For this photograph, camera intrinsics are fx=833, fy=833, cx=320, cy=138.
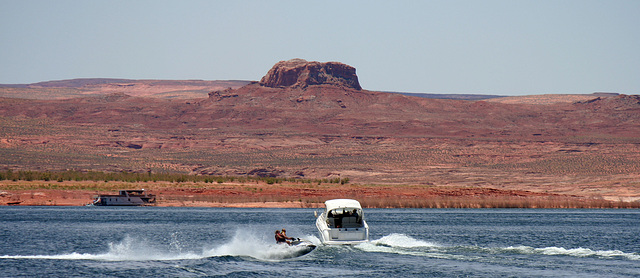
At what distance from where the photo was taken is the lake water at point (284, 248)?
38188 millimetres

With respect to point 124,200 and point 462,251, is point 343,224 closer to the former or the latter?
point 462,251

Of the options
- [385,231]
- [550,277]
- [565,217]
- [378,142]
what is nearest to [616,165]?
[378,142]

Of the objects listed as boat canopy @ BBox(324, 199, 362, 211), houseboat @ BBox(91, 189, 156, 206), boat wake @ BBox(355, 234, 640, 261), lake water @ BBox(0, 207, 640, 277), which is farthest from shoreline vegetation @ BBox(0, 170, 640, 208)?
boat canopy @ BBox(324, 199, 362, 211)

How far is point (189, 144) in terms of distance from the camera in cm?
19138

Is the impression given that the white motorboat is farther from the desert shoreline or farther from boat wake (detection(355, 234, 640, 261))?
the desert shoreline

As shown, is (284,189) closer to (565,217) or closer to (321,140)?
(565,217)

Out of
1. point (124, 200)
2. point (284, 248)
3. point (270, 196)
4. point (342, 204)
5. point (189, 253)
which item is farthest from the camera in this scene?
point (270, 196)

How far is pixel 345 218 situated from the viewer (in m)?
45.9

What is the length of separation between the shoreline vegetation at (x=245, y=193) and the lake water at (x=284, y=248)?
17.9m

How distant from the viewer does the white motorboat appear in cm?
4456

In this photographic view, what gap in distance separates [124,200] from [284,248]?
53.8 metres

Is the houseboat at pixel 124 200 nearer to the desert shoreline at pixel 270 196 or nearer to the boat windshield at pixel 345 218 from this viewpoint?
the desert shoreline at pixel 270 196

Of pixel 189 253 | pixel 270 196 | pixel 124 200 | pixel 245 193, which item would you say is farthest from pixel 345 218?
pixel 245 193

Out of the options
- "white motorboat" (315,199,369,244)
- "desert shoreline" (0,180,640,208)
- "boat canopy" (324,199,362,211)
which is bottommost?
"desert shoreline" (0,180,640,208)
